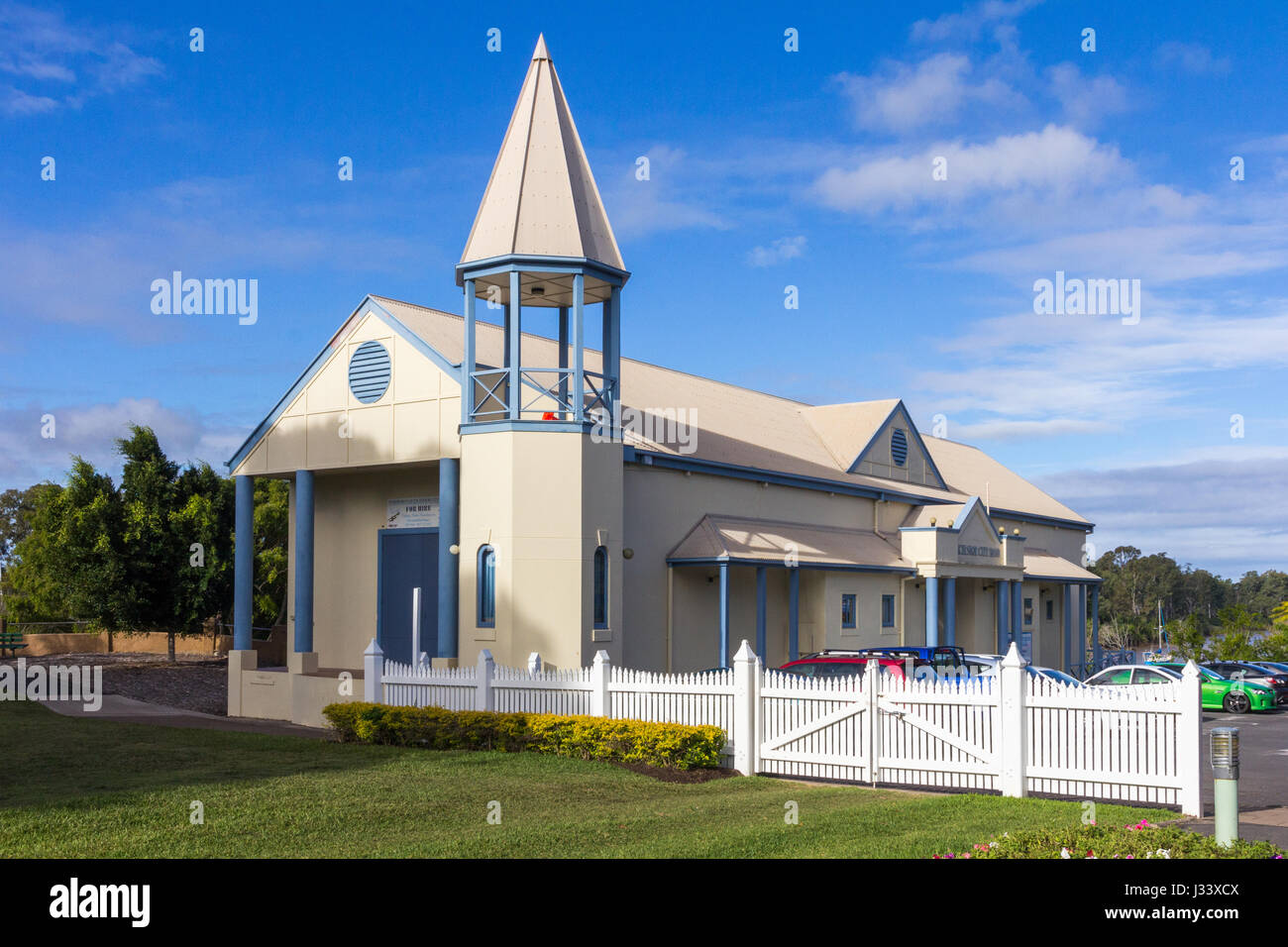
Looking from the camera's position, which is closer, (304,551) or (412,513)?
(304,551)

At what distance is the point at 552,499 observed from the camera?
20922mm

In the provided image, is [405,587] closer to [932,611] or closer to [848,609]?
[848,609]

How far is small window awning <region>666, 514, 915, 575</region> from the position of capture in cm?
2436

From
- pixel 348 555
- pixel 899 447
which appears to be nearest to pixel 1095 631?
pixel 899 447

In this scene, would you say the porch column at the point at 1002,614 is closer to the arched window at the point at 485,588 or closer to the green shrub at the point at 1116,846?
the arched window at the point at 485,588

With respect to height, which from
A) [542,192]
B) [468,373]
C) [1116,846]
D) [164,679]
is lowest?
[164,679]

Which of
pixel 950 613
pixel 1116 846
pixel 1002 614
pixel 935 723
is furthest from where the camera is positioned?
pixel 1002 614

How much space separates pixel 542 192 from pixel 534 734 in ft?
33.2

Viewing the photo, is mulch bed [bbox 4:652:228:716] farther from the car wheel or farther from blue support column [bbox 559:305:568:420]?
the car wheel

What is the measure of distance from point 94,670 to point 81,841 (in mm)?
24409

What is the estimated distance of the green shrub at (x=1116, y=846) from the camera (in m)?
7.50

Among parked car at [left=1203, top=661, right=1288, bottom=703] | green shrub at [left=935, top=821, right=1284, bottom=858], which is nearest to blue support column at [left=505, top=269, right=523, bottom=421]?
green shrub at [left=935, top=821, right=1284, bottom=858]

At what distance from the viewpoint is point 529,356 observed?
2553cm
